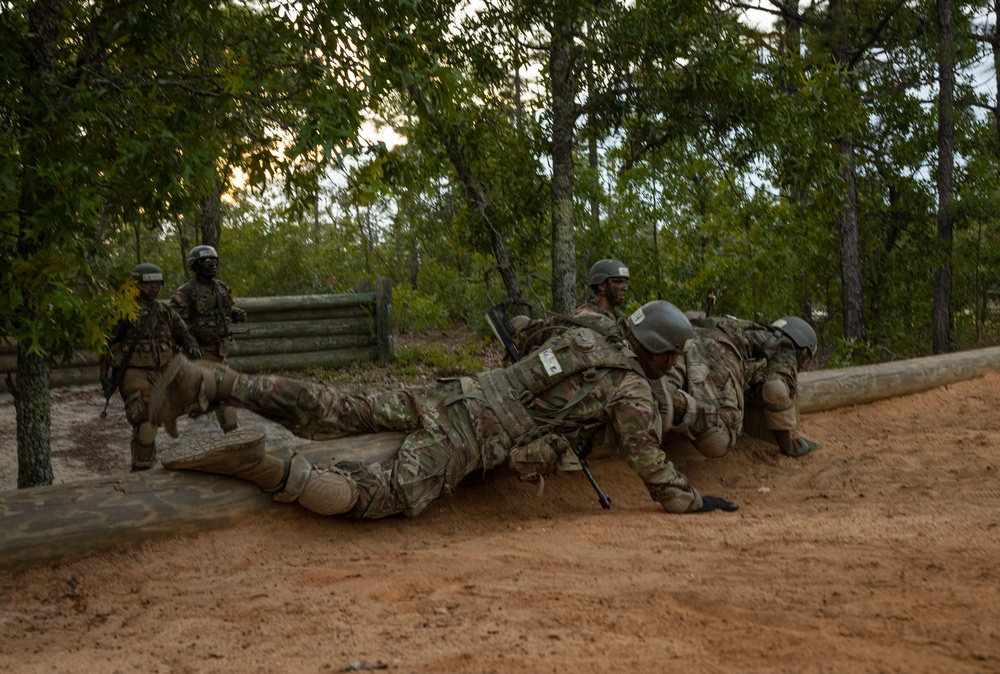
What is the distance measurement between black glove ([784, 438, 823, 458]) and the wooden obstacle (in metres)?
3.20

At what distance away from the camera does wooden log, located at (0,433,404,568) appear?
4.02 m

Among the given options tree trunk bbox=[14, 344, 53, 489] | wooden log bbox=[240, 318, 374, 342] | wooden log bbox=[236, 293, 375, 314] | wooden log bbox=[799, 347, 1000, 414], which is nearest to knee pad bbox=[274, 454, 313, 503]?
tree trunk bbox=[14, 344, 53, 489]

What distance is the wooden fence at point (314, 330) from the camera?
36.9 ft

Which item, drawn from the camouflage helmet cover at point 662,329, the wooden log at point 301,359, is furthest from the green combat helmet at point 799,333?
the wooden log at point 301,359

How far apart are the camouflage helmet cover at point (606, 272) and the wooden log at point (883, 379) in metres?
2.16

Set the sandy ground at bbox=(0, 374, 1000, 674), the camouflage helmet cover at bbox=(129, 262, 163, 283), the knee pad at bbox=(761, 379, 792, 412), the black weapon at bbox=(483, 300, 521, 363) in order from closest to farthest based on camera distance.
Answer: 1. the sandy ground at bbox=(0, 374, 1000, 674)
2. the black weapon at bbox=(483, 300, 521, 363)
3. the knee pad at bbox=(761, 379, 792, 412)
4. the camouflage helmet cover at bbox=(129, 262, 163, 283)

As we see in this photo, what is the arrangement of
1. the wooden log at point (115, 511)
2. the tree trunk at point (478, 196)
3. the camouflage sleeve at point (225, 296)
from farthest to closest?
the tree trunk at point (478, 196) < the camouflage sleeve at point (225, 296) < the wooden log at point (115, 511)

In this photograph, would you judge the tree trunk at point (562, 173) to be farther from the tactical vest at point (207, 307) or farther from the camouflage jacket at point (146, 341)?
the camouflage jacket at point (146, 341)

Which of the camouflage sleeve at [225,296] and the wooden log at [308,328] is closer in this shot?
the camouflage sleeve at [225,296]

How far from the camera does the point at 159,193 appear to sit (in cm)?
477

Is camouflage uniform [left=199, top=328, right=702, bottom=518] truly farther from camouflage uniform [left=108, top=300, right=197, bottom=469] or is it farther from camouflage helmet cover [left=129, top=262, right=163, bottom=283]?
camouflage helmet cover [left=129, top=262, right=163, bottom=283]

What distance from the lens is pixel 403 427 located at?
5297 millimetres

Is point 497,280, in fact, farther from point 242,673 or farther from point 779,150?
point 242,673

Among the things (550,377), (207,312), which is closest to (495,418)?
(550,377)
